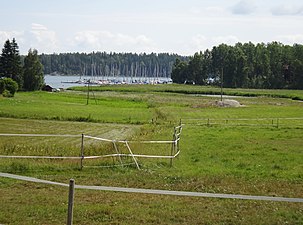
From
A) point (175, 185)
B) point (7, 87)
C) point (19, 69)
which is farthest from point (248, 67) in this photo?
point (175, 185)

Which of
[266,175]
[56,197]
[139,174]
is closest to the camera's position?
[56,197]

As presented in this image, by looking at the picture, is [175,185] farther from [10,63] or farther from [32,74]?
[32,74]

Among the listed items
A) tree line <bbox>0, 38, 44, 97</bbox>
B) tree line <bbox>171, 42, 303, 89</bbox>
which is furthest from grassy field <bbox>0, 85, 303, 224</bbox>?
tree line <bbox>171, 42, 303, 89</bbox>

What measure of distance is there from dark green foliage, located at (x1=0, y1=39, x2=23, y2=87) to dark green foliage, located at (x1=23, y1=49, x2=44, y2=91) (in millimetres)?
4442

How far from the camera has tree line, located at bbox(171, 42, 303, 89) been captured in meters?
150

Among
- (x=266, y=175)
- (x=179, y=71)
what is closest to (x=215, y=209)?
(x=266, y=175)

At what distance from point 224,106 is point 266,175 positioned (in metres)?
60.7

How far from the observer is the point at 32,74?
4363 inches

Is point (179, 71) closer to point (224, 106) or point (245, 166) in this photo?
point (224, 106)

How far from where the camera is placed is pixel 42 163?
17.6 metres

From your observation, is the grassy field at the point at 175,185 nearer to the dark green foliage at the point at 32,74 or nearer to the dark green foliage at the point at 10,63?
the dark green foliage at the point at 10,63

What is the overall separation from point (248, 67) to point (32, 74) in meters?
76.6

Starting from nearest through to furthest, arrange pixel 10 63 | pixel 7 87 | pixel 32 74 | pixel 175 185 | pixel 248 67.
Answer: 1. pixel 175 185
2. pixel 7 87
3. pixel 10 63
4. pixel 32 74
5. pixel 248 67

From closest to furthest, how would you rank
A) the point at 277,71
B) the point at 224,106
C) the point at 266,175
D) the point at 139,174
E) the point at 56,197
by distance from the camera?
the point at 56,197 → the point at 139,174 → the point at 266,175 → the point at 224,106 → the point at 277,71
